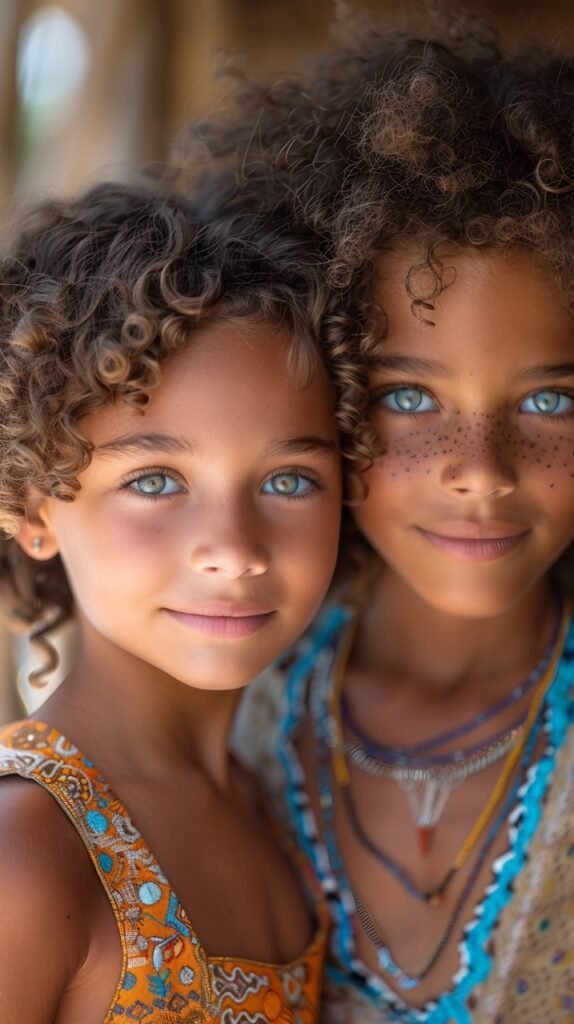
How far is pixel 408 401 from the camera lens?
1453 mm

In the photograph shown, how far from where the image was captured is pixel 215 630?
1293 mm

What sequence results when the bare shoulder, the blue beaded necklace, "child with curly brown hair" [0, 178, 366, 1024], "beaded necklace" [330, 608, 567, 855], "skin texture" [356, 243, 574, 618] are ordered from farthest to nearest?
"beaded necklace" [330, 608, 567, 855]
the blue beaded necklace
"skin texture" [356, 243, 574, 618]
"child with curly brown hair" [0, 178, 366, 1024]
the bare shoulder

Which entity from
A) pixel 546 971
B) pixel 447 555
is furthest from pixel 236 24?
pixel 546 971

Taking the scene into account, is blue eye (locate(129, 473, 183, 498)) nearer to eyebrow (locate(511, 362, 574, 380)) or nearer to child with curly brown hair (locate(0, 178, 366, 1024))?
child with curly brown hair (locate(0, 178, 366, 1024))

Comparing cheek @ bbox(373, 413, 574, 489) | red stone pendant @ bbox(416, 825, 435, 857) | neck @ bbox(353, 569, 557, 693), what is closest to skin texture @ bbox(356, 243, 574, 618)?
cheek @ bbox(373, 413, 574, 489)

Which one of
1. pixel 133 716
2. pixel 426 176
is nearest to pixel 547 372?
pixel 426 176

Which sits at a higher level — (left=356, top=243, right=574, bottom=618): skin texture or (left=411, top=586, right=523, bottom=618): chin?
(left=356, top=243, right=574, bottom=618): skin texture

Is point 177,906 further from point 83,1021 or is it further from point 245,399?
point 245,399

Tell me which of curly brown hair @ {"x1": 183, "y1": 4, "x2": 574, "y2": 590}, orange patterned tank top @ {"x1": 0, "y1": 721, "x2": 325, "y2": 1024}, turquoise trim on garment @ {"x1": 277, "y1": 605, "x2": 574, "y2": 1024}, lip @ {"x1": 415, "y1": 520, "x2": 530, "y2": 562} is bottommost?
turquoise trim on garment @ {"x1": 277, "y1": 605, "x2": 574, "y2": 1024}

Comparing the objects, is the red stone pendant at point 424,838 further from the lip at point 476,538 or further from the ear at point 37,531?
the ear at point 37,531

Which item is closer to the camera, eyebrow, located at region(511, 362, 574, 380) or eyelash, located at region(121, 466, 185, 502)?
eyelash, located at region(121, 466, 185, 502)

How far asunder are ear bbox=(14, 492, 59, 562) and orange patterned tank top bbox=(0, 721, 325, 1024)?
23 cm

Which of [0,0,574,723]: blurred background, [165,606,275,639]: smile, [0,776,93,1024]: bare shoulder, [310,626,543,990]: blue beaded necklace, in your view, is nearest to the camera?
[0,776,93,1024]: bare shoulder

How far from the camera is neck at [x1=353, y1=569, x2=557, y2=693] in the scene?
1.70 metres
